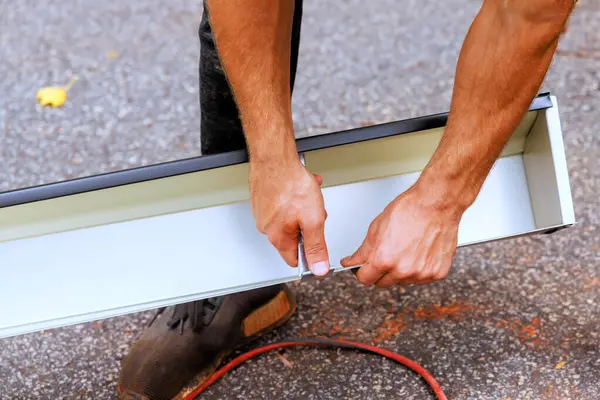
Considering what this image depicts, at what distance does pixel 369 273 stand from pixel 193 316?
0.53 m

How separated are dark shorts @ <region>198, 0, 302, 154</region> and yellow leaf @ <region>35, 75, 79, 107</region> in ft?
3.47

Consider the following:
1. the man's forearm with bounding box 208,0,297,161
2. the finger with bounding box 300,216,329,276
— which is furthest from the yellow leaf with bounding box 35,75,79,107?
the finger with bounding box 300,216,329,276

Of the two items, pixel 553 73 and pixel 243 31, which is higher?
pixel 553 73

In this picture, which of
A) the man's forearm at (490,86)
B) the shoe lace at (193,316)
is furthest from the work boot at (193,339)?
the man's forearm at (490,86)

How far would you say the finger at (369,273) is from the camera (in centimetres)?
120

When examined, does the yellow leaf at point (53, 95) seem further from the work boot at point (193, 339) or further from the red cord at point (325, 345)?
the red cord at point (325, 345)

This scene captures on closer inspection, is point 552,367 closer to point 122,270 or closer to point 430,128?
point 430,128

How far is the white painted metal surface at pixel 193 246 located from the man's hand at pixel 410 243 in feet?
0.85

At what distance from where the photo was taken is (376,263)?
3.89 feet

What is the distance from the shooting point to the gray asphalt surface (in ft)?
5.16

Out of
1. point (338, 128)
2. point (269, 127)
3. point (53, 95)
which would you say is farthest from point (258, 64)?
point (53, 95)

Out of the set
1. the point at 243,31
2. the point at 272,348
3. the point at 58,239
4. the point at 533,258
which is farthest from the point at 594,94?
the point at 58,239

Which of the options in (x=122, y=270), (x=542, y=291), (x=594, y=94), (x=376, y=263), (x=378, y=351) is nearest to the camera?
(x=376, y=263)

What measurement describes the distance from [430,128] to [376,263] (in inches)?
12.7
